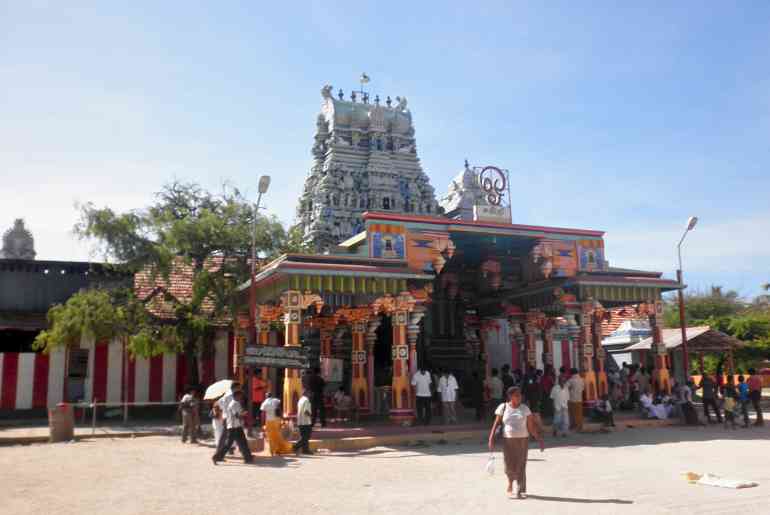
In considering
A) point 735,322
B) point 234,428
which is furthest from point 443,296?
point 735,322

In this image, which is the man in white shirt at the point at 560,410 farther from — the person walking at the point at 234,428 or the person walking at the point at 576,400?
the person walking at the point at 234,428

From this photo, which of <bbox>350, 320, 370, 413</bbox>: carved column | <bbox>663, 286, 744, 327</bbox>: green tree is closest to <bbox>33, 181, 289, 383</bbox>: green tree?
<bbox>350, 320, 370, 413</bbox>: carved column

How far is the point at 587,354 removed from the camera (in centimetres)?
1800

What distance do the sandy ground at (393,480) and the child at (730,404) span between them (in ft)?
4.99

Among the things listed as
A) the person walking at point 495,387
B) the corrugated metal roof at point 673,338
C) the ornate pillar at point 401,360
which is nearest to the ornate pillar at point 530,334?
the person walking at point 495,387

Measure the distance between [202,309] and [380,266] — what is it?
8.38 metres

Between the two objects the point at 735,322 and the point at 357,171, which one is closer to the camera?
the point at 735,322

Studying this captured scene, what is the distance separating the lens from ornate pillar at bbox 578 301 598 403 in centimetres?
1783

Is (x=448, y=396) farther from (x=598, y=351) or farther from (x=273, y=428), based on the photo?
(x=598, y=351)

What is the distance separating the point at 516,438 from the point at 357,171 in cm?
4047

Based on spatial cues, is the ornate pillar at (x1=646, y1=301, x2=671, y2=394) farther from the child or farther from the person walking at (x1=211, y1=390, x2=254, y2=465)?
the person walking at (x1=211, y1=390, x2=254, y2=465)

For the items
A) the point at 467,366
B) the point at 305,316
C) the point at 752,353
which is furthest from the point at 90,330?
the point at 752,353

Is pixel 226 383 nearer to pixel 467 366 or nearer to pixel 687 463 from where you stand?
pixel 687 463

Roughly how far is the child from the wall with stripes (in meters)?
15.6
